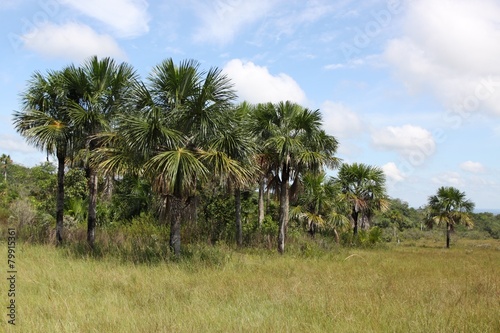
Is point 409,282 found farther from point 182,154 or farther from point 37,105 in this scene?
point 37,105

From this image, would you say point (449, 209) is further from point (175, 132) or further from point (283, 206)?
point (175, 132)

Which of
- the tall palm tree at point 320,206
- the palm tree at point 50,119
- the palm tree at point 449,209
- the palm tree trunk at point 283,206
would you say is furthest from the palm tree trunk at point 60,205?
the palm tree at point 449,209

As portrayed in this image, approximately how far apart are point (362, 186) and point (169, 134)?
19.0 meters

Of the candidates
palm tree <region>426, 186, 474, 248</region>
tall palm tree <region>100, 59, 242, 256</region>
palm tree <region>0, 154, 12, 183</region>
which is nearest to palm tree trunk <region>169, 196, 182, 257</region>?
tall palm tree <region>100, 59, 242, 256</region>

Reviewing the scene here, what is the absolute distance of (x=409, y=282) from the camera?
9.80 meters

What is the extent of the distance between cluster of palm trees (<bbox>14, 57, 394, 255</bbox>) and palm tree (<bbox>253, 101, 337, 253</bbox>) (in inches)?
1.7

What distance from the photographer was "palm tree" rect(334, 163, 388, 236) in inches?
1051

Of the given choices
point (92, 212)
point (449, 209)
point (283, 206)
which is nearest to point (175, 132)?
point (92, 212)

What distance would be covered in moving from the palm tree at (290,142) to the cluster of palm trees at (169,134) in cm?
4

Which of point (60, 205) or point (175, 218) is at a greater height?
point (60, 205)

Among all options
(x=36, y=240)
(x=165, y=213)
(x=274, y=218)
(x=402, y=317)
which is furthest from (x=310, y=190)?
(x=402, y=317)

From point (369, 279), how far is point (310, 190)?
1372 cm

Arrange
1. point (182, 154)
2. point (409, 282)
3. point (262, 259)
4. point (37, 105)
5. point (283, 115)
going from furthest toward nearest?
1. point (283, 115)
2. point (37, 105)
3. point (262, 259)
4. point (182, 154)
5. point (409, 282)

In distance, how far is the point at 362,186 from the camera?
88.2ft
